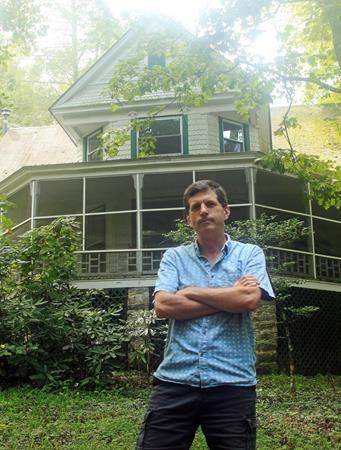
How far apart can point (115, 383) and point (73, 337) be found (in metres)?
1.07

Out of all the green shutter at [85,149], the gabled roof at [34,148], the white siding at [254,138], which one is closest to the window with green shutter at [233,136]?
the white siding at [254,138]

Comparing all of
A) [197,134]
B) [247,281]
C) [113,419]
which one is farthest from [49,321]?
[197,134]

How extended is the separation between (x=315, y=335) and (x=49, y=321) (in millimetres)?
7385

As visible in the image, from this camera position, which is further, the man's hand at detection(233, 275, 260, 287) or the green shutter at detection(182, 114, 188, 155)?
the green shutter at detection(182, 114, 188, 155)

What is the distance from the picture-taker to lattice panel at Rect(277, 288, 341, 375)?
42.9 ft

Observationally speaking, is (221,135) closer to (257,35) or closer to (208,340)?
(257,35)

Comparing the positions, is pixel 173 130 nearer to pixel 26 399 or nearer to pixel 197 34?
pixel 197 34

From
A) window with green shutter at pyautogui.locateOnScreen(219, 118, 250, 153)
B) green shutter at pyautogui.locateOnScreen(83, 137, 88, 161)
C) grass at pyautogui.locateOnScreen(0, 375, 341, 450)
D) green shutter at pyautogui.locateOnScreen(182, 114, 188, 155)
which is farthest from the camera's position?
green shutter at pyautogui.locateOnScreen(83, 137, 88, 161)

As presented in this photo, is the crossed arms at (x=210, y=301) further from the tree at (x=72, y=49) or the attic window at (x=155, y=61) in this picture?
the tree at (x=72, y=49)

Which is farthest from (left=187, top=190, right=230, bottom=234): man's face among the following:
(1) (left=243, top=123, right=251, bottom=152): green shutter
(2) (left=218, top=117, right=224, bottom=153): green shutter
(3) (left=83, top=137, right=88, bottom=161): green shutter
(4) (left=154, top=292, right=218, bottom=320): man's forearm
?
(3) (left=83, top=137, right=88, bottom=161): green shutter

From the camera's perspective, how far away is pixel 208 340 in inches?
97.4

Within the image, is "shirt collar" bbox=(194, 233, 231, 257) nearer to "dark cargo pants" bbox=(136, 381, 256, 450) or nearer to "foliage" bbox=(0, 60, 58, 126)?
"dark cargo pants" bbox=(136, 381, 256, 450)

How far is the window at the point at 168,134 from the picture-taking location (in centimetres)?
1631

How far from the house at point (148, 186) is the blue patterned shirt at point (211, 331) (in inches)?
416
